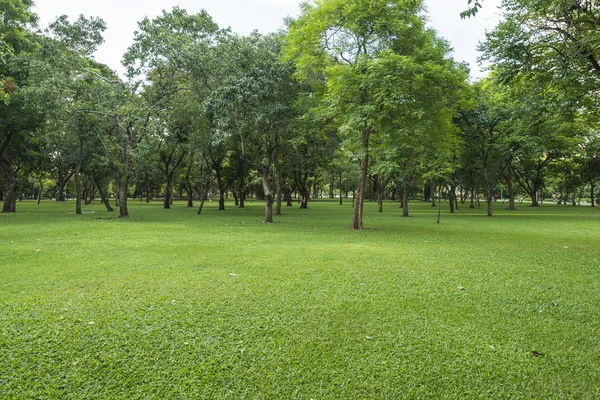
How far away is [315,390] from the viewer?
291 cm

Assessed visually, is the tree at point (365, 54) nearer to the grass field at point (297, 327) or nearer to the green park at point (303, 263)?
the green park at point (303, 263)

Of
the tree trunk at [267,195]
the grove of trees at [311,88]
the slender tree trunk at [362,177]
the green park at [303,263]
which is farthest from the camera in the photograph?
the tree trunk at [267,195]

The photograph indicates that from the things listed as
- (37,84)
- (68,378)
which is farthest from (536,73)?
(37,84)

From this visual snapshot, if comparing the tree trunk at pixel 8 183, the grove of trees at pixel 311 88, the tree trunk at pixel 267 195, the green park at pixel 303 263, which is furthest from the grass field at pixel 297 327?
the tree trunk at pixel 8 183

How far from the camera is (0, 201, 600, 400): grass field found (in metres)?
2.98

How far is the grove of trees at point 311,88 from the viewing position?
8.69 m

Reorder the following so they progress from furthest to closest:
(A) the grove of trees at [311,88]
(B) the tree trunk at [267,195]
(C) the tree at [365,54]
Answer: (B) the tree trunk at [267,195], (C) the tree at [365,54], (A) the grove of trees at [311,88]

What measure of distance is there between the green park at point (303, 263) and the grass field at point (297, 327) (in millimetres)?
25

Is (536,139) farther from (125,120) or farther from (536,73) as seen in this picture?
(125,120)

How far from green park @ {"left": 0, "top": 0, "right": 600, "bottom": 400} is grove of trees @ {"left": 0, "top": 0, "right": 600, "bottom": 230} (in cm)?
9

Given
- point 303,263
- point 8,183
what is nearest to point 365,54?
point 303,263

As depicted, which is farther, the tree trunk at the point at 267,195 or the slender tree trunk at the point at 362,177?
the tree trunk at the point at 267,195

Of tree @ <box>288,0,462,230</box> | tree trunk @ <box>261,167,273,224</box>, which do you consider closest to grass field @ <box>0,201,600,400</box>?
tree @ <box>288,0,462,230</box>

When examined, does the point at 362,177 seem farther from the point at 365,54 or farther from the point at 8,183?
the point at 8,183
